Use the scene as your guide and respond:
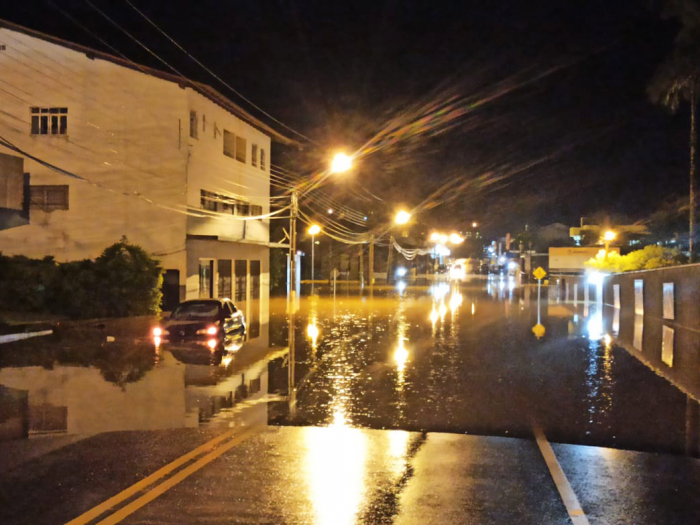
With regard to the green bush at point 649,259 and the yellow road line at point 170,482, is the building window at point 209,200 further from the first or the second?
the yellow road line at point 170,482

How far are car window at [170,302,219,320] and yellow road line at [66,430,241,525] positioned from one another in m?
11.2

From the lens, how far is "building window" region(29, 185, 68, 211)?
30094 mm

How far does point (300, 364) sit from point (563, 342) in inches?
315

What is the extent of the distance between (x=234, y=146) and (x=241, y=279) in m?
6.65

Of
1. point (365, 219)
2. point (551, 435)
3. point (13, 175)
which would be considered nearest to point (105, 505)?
point (551, 435)

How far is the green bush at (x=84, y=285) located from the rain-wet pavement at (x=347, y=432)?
7.27 meters

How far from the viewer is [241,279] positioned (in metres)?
38.6

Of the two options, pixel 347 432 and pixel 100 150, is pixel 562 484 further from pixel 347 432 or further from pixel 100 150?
pixel 100 150

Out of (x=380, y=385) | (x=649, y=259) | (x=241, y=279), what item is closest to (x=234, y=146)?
(x=241, y=279)

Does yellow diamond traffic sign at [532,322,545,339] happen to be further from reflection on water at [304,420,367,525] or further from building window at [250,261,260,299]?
building window at [250,261,260,299]

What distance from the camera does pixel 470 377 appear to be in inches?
551

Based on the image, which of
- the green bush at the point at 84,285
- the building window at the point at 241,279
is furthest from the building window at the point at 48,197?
the building window at the point at 241,279

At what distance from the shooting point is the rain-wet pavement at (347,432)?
6.25m

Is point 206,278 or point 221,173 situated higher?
point 221,173
